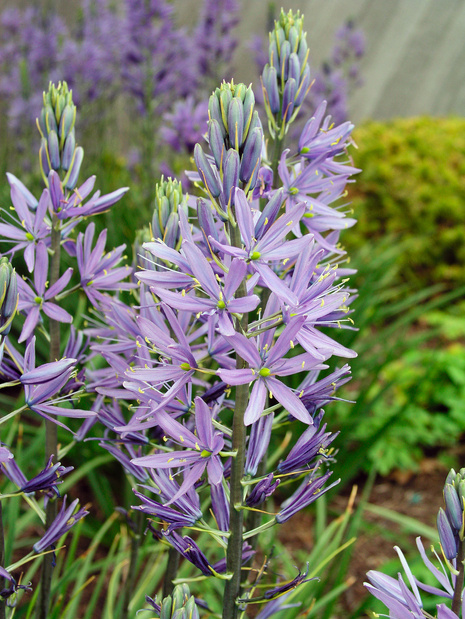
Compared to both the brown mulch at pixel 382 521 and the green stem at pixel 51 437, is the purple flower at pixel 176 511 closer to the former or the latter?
the green stem at pixel 51 437

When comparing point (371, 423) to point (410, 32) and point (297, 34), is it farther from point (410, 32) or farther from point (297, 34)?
point (410, 32)

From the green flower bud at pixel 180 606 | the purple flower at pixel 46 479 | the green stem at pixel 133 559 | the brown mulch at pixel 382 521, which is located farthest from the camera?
the brown mulch at pixel 382 521

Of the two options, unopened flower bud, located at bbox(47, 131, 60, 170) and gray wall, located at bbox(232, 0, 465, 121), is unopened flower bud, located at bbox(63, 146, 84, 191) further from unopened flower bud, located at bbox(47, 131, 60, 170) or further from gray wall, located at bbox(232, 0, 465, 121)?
gray wall, located at bbox(232, 0, 465, 121)

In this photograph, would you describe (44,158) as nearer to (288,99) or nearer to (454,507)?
(288,99)

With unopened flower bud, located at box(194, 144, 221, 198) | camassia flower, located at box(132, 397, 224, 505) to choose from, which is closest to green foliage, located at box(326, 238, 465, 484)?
camassia flower, located at box(132, 397, 224, 505)

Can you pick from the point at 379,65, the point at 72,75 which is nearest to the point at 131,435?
the point at 72,75

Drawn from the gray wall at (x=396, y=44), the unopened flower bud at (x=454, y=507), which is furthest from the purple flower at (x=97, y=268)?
the gray wall at (x=396, y=44)
